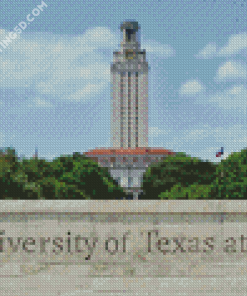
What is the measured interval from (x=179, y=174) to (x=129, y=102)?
276 feet

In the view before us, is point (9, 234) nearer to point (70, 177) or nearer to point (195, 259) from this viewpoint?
point (195, 259)

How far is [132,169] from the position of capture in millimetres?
131250

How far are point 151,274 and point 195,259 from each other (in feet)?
2.07

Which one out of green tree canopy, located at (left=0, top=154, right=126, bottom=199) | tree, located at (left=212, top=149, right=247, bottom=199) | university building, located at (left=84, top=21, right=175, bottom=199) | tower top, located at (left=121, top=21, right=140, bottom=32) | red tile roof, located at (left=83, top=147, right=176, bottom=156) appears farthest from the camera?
Answer: tower top, located at (left=121, top=21, right=140, bottom=32)

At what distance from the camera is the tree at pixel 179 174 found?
181 feet

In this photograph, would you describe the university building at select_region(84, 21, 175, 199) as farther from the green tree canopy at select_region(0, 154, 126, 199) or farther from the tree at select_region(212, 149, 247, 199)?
the tree at select_region(212, 149, 247, 199)

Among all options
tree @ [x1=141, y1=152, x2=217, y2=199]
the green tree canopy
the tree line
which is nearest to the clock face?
the tree line

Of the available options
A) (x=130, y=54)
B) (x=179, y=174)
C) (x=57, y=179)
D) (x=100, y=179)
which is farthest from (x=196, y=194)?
(x=130, y=54)

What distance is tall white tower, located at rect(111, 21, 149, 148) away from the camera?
13700 cm

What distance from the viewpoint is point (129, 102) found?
451 feet

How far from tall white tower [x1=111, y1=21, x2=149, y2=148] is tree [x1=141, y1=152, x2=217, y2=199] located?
261ft

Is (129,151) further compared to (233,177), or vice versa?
(129,151)

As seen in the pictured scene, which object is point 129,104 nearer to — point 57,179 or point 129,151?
point 129,151

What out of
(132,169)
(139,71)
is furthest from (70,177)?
(139,71)
